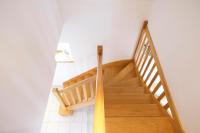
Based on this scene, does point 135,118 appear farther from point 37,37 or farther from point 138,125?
point 37,37

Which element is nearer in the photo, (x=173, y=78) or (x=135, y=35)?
(x=173, y=78)

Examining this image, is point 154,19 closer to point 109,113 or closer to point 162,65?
point 162,65

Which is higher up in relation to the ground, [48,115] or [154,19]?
[154,19]

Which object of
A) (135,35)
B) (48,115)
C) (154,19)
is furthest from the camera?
(48,115)

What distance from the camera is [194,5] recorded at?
1.18 meters

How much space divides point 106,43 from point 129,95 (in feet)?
5.04

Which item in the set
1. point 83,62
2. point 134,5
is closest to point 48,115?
point 83,62

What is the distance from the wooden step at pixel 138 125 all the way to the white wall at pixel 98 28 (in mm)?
1937

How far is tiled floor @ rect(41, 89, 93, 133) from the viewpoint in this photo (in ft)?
10.4

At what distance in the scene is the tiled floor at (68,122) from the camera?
3.17 metres

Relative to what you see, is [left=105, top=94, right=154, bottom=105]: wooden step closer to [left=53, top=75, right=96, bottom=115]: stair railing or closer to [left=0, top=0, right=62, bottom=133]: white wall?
[left=53, top=75, right=96, bottom=115]: stair railing

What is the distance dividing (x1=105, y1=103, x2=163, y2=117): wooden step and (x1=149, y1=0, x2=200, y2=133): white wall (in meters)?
0.39

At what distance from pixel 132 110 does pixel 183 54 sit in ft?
3.36

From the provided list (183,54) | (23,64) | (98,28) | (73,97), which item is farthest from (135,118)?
(98,28)
